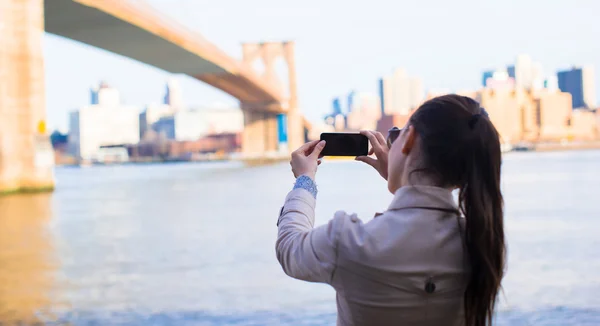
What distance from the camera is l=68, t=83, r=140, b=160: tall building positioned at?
83.6 meters

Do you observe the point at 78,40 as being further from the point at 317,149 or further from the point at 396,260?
the point at 396,260

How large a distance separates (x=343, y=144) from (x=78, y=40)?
93.6 ft

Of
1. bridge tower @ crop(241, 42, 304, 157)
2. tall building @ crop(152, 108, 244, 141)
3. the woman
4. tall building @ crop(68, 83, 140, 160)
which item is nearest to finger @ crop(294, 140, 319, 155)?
the woman

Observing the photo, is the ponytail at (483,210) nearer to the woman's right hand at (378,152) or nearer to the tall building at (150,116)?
the woman's right hand at (378,152)

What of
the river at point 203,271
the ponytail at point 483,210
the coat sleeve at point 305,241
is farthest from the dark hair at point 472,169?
the river at point 203,271

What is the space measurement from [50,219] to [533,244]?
6.21 meters

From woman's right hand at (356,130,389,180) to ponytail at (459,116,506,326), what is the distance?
239mm

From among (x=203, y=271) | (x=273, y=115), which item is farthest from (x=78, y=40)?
(x=203, y=271)

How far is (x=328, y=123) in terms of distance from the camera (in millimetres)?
63750

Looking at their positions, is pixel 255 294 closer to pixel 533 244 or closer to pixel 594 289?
pixel 594 289

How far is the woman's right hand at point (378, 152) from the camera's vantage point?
1.29m

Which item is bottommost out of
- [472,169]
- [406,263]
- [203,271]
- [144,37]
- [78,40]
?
[203,271]

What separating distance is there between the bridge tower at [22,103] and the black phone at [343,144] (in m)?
16.5

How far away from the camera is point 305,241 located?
3.50 ft
